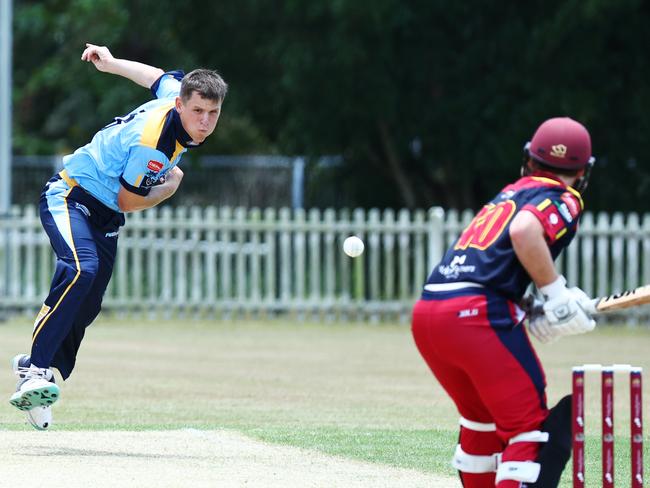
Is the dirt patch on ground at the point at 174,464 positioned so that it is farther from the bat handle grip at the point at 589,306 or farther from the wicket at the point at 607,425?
the bat handle grip at the point at 589,306

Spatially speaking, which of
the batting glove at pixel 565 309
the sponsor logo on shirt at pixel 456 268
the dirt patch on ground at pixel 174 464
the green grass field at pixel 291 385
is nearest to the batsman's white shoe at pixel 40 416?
the dirt patch on ground at pixel 174 464

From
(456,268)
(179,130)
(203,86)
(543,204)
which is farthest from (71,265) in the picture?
(543,204)

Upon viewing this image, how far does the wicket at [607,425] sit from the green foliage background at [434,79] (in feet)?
42.8

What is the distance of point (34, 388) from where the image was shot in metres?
7.93

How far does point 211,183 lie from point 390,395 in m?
14.4

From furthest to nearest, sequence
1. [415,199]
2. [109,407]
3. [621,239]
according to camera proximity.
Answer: [415,199] < [621,239] < [109,407]

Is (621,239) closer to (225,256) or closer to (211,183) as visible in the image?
(225,256)

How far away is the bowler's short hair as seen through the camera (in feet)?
26.7

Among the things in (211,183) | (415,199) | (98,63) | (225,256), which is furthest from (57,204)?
(211,183)

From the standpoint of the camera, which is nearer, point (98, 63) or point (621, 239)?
point (98, 63)

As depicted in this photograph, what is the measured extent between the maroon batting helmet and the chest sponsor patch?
2.83 metres

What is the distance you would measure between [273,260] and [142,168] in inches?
412

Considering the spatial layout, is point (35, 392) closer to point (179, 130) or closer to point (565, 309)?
point (179, 130)

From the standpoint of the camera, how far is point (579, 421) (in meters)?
5.83
